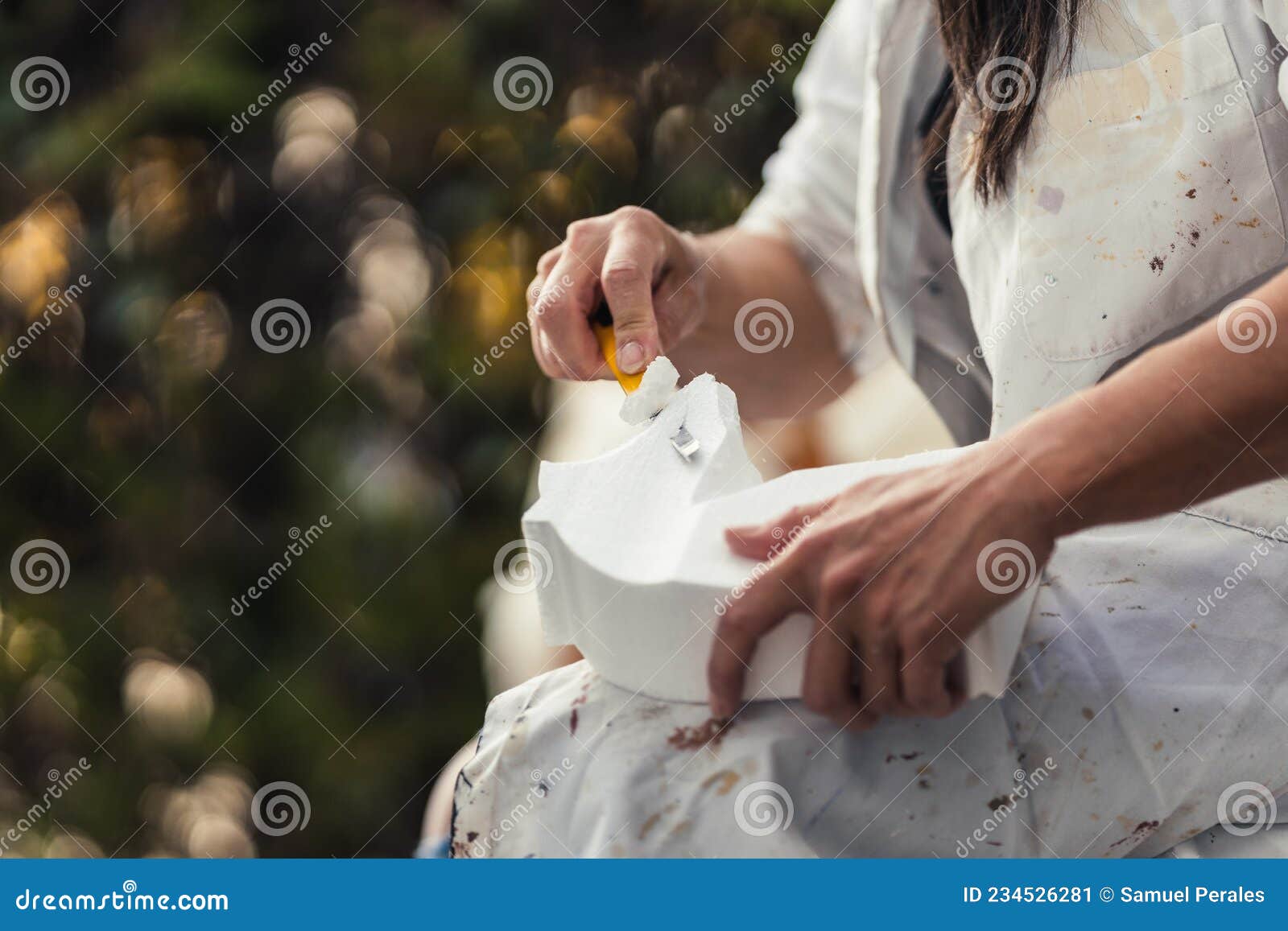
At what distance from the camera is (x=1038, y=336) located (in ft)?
1.95

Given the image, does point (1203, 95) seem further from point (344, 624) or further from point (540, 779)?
point (344, 624)

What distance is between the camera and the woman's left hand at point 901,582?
0.46m

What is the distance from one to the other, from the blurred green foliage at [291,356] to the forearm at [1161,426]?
862 mm

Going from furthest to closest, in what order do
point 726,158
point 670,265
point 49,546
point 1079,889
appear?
point 49,546
point 726,158
point 670,265
point 1079,889

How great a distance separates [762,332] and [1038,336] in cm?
28

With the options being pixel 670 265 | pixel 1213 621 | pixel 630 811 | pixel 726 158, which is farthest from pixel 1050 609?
pixel 726 158

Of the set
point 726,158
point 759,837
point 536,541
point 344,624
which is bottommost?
point 344,624

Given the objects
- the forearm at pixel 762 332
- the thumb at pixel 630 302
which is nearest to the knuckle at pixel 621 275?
the thumb at pixel 630 302

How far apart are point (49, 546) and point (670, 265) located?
1.00 m

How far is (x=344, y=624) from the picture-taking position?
4.41 ft

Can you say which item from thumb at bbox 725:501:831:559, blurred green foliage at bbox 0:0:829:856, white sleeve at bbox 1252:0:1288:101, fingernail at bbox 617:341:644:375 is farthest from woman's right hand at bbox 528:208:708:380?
blurred green foliage at bbox 0:0:829:856

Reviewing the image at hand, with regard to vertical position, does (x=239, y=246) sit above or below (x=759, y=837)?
above

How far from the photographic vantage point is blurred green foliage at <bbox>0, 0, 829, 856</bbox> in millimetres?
1309

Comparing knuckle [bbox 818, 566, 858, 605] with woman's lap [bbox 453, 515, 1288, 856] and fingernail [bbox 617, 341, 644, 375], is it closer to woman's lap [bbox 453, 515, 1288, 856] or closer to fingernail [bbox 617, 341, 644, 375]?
woman's lap [bbox 453, 515, 1288, 856]
